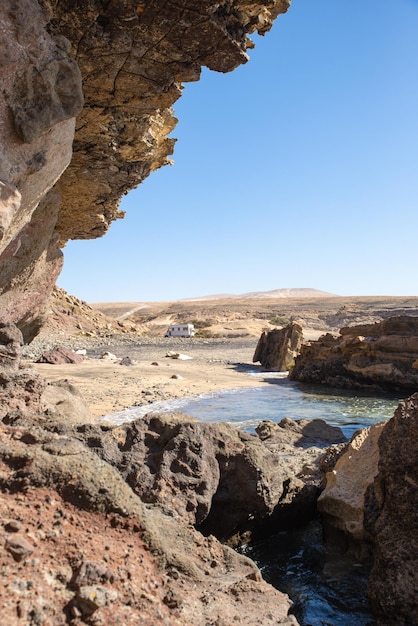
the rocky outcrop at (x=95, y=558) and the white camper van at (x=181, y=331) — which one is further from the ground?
the rocky outcrop at (x=95, y=558)

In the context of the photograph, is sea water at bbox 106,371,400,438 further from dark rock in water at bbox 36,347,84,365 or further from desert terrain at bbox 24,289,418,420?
→ dark rock in water at bbox 36,347,84,365

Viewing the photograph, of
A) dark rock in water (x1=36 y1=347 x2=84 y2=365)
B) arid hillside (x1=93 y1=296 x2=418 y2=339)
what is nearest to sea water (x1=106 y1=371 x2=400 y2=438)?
dark rock in water (x1=36 y1=347 x2=84 y2=365)

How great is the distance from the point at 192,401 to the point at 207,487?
10.4 metres

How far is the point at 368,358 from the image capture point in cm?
1903

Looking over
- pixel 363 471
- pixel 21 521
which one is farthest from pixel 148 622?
pixel 363 471

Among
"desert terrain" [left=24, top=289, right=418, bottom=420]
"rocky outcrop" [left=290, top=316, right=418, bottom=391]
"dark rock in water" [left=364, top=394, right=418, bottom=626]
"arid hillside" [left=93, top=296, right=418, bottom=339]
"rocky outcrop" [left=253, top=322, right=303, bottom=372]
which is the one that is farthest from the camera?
"arid hillside" [left=93, top=296, right=418, bottom=339]

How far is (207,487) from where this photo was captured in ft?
14.1

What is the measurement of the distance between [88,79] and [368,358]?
1623 cm

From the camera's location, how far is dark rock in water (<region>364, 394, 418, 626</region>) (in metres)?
3.39

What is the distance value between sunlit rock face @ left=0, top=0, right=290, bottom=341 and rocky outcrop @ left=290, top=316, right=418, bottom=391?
1358 cm

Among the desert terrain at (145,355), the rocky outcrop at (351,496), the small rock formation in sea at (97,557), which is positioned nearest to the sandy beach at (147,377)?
the desert terrain at (145,355)

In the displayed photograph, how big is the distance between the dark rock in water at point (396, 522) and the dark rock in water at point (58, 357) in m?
16.4

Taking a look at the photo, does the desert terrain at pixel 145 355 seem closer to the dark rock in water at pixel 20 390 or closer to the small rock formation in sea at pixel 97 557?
the dark rock in water at pixel 20 390

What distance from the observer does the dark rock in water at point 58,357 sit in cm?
1884
